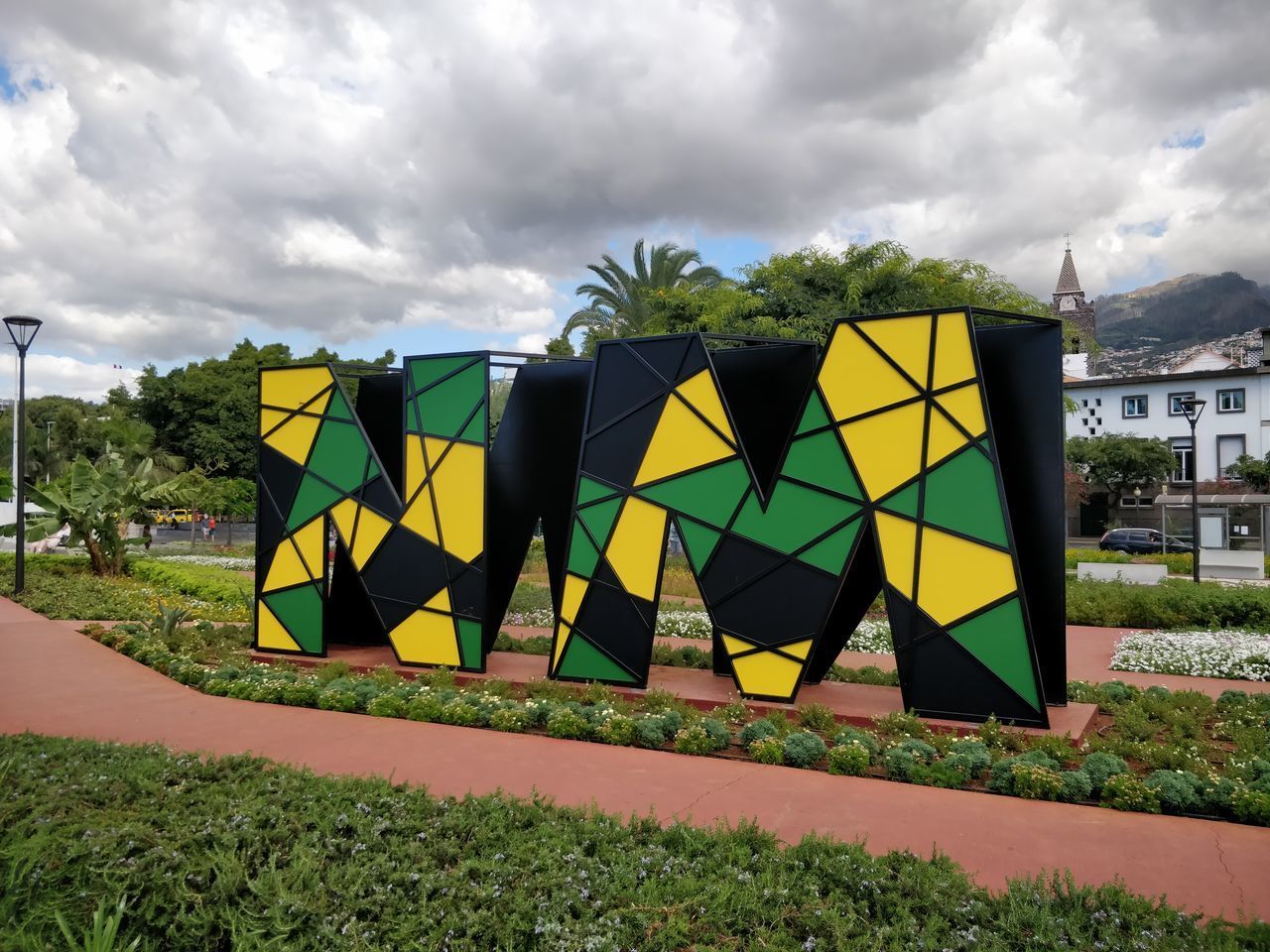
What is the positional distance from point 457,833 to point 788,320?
2455cm

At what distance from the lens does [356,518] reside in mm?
11828

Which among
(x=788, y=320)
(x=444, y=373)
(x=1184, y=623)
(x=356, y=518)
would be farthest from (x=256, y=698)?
(x=788, y=320)

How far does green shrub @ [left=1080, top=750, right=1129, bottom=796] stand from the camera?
6.85 m

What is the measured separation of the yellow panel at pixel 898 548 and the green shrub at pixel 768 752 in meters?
2.21

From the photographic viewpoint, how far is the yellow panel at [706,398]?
32.7 feet

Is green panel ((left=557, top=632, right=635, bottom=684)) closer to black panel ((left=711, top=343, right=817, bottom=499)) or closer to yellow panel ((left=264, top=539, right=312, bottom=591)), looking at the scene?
black panel ((left=711, top=343, right=817, bottom=499))

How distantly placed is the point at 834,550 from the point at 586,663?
3254 millimetres

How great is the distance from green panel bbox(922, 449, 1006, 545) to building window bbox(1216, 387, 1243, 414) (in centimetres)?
4367

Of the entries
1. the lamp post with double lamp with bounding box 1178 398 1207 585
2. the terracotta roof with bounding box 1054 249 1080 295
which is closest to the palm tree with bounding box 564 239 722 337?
the lamp post with double lamp with bounding box 1178 398 1207 585

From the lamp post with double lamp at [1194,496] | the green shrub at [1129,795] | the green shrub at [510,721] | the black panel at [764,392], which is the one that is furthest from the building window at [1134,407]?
the green shrub at [510,721]

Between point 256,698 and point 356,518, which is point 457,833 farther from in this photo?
point 356,518

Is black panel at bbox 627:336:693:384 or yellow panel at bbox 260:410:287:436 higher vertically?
black panel at bbox 627:336:693:384

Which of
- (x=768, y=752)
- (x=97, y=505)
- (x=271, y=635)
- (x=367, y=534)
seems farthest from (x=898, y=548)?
(x=97, y=505)

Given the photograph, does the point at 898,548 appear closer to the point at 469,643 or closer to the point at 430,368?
the point at 469,643
